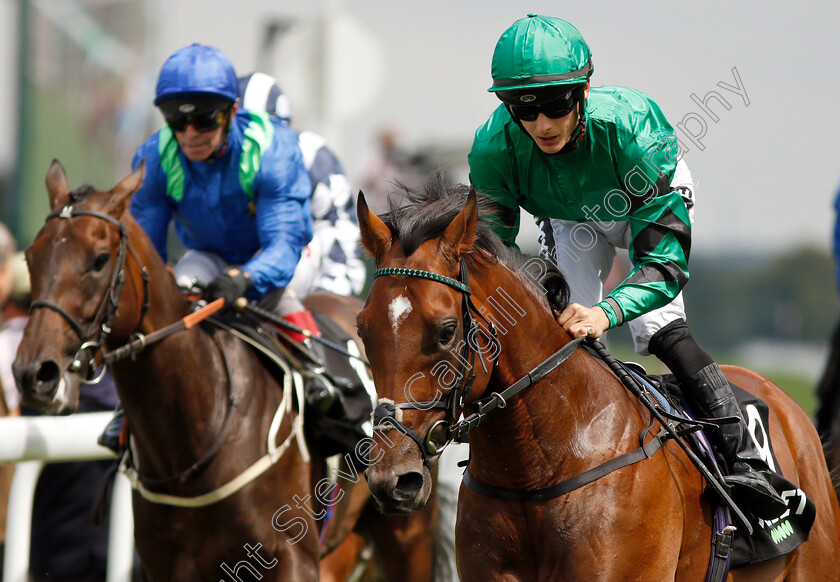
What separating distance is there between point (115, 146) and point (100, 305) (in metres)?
10.7

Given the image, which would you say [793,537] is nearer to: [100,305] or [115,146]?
[100,305]

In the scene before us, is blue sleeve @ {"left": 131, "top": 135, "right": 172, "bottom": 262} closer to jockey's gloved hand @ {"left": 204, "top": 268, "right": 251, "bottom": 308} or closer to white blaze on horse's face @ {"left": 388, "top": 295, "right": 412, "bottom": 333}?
jockey's gloved hand @ {"left": 204, "top": 268, "right": 251, "bottom": 308}

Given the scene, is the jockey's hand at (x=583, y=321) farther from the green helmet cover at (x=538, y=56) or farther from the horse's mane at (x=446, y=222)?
the green helmet cover at (x=538, y=56)

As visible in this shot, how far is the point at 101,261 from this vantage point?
3.97 m

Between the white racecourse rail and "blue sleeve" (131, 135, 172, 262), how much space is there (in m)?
1.01

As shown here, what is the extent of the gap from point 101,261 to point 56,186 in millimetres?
471

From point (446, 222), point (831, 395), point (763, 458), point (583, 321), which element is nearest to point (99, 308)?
point (446, 222)

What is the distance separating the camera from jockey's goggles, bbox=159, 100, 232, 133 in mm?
4664

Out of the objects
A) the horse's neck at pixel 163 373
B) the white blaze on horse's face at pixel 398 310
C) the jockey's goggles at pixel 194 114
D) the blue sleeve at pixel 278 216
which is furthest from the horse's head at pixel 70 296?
the white blaze on horse's face at pixel 398 310

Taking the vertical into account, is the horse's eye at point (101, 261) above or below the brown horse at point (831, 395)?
above

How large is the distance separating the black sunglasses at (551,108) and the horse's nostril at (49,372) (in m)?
1.90

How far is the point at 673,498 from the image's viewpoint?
3193mm

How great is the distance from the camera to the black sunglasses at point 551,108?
10.4 feet

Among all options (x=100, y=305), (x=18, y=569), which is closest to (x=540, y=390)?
(x=100, y=305)
